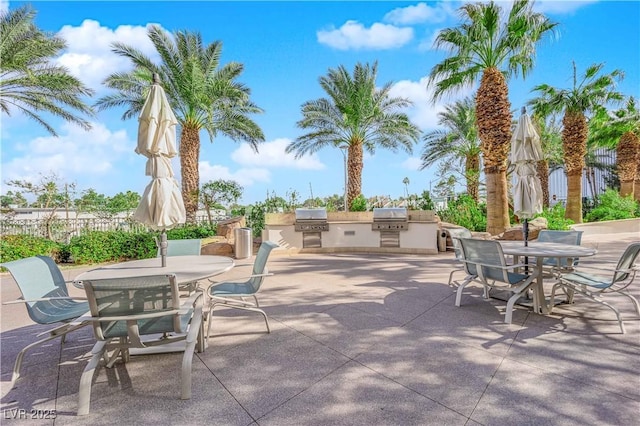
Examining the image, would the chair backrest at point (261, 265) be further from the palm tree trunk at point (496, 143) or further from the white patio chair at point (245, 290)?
the palm tree trunk at point (496, 143)

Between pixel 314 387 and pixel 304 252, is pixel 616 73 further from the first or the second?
pixel 314 387

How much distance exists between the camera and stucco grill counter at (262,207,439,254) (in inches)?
367

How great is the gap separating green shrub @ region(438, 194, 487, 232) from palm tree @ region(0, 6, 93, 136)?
44.2 feet

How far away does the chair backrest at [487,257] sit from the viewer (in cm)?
375

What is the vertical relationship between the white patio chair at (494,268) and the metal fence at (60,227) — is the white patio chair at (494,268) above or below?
below

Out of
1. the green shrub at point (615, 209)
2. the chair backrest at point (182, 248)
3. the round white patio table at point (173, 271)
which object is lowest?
the round white patio table at point (173, 271)

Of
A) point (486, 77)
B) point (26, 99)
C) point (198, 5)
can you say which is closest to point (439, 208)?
point (486, 77)

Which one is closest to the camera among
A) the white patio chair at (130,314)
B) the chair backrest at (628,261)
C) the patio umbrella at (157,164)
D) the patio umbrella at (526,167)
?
the white patio chair at (130,314)

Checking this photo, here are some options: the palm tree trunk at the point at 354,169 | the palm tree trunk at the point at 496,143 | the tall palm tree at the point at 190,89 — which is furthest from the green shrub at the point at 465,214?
the tall palm tree at the point at 190,89

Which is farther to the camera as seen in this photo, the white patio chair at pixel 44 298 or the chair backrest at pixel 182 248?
the chair backrest at pixel 182 248

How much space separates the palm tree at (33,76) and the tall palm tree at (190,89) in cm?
126

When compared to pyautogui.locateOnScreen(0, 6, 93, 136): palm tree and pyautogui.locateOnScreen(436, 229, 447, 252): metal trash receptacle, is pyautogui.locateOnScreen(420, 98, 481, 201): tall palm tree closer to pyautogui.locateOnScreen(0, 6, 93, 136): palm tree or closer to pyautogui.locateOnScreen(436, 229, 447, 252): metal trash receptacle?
pyautogui.locateOnScreen(436, 229, 447, 252): metal trash receptacle

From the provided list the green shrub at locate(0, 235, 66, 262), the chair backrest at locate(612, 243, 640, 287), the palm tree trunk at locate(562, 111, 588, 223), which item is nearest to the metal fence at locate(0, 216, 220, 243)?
the green shrub at locate(0, 235, 66, 262)

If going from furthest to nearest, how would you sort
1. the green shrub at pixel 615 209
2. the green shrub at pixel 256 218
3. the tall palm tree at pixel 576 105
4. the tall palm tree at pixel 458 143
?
the tall palm tree at pixel 458 143 → the green shrub at pixel 615 209 → the tall palm tree at pixel 576 105 → the green shrub at pixel 256 218
